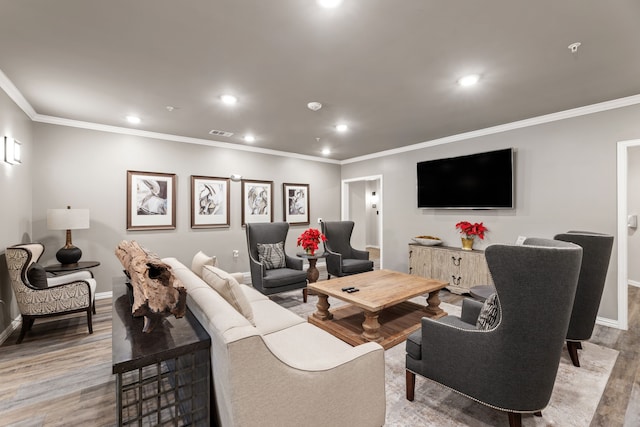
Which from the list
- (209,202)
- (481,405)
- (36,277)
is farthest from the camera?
(209,202)

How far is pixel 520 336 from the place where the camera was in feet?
4.80

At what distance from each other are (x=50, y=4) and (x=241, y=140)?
338cm

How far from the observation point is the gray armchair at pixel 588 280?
2.22m

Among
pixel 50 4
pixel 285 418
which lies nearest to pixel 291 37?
pixel 50 4

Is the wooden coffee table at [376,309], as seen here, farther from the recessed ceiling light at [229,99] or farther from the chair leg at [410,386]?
the recessed ceiling light at [229,99]

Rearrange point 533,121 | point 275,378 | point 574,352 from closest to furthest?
point 275,378 < point 574,352 < point 533,121

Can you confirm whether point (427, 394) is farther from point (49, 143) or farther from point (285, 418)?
point (49, 143)

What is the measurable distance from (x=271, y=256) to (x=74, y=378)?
8.00 feet

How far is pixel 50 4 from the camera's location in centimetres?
173

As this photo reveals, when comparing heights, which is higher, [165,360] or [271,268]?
[165,360]

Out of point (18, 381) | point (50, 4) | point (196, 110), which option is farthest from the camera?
point (196, 110)

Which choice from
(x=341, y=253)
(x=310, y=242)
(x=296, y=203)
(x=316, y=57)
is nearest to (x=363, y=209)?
(x=296, y=203)

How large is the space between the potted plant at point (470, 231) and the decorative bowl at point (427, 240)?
439 mm

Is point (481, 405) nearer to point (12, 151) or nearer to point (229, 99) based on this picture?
point (229, 99)
